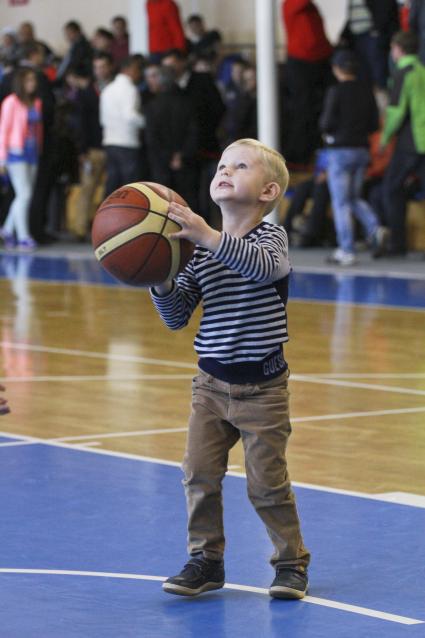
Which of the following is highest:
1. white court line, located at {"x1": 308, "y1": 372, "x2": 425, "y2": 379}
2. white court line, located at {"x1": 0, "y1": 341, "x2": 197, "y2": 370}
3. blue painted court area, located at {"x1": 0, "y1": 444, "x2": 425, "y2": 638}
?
blue painted court area, located at {"x1": 0, "y1": 444, "x2": 425, "y2": 638}

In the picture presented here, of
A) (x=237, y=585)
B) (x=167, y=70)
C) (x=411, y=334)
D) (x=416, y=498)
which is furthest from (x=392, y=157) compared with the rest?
(x=237, y=585)

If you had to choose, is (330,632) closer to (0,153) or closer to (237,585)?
(237,585)

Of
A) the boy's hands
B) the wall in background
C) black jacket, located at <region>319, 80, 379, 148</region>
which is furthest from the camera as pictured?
the wall in background

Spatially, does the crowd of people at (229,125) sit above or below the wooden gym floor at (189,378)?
above

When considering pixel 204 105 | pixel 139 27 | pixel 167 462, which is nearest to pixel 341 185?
pixel 204 105

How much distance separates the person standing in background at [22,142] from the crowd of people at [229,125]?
0.02 metres

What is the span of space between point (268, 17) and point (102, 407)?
8.35 m

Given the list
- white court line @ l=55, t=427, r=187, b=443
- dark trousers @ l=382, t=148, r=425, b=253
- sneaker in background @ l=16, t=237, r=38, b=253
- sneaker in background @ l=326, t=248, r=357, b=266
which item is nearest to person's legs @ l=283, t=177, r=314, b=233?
dark trousers @ l=382, t=148, r=425, b=253

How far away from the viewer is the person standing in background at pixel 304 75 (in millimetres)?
19266

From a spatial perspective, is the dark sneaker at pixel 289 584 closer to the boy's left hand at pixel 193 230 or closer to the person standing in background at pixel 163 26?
the boy's left hand at pixel 193 230

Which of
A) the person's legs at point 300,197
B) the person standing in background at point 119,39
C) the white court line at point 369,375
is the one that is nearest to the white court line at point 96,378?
the white court line at point 369,375

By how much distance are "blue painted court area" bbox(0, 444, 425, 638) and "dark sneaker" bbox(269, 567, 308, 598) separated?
0.04 m

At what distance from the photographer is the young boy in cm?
518

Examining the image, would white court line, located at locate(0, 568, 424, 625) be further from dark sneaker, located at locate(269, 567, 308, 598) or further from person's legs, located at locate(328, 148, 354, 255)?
person's legs, located at locate(328, 148, 354, 255)
